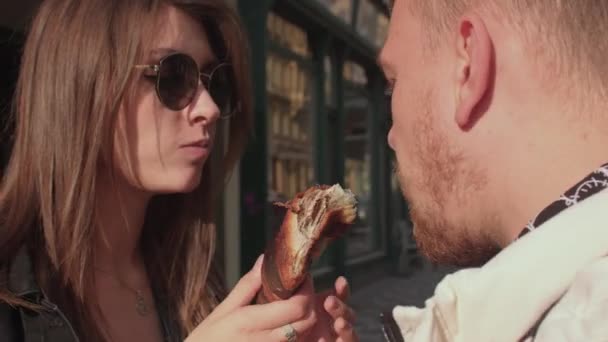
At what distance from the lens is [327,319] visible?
1.74 meters

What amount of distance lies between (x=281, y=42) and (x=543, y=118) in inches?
255

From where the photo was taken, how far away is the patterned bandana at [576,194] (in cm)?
99

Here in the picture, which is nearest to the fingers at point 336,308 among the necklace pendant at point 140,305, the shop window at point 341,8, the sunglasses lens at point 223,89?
the necklace pendant at point 140,305

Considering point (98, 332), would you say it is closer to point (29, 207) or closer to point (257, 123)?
point (29, 207)

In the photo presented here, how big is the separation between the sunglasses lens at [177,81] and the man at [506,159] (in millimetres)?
852

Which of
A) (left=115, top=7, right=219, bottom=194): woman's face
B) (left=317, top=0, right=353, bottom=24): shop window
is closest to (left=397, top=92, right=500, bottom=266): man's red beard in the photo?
(left=115, top=7, right=219, bottom=194): woman's face

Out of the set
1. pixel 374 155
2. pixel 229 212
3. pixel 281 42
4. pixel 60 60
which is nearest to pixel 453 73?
pixel 60 60

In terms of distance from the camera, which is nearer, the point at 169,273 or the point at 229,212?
the point at 169,273

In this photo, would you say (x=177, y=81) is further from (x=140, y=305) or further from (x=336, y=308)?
(x=336, y=308)

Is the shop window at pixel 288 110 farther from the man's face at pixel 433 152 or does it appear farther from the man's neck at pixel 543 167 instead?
the man's neck at pixel 543 167

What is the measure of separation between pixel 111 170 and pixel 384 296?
7.26 meters

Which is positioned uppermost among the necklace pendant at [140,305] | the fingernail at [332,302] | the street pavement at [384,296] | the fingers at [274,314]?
the fingers at [274,314]

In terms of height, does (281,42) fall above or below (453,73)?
above

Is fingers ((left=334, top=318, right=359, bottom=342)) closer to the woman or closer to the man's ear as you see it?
the woman
